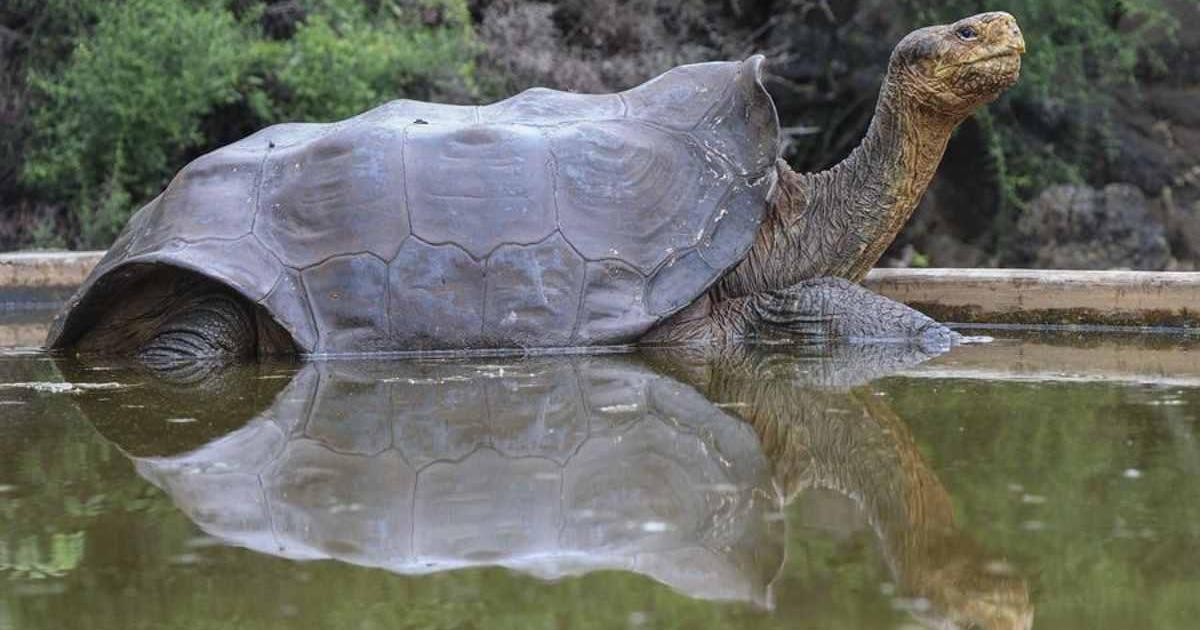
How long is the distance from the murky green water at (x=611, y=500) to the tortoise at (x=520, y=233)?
0.82m

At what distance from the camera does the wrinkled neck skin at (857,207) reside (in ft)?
23.3

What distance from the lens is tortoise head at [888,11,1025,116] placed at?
263 inches

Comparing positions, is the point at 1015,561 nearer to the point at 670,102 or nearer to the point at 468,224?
the point at 468,224

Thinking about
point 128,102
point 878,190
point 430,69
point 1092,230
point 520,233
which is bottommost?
point 1092,230

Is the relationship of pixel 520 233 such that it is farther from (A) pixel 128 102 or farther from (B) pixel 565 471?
(A) pixel 128 102

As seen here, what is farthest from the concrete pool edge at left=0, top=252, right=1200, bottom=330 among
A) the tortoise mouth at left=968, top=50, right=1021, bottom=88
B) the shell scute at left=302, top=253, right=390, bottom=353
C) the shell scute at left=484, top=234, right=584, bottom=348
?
the shell scute at left=302, top=253, right=390, bottom=353

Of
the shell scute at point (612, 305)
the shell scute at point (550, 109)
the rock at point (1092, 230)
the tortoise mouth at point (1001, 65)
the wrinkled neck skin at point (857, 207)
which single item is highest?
the tortoise mouth at point (1001, 65)

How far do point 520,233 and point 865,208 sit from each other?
155 centimetres

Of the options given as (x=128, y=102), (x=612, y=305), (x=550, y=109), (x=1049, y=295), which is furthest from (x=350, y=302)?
(x=128, y=102)

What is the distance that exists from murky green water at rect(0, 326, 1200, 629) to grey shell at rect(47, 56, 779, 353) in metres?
0.80

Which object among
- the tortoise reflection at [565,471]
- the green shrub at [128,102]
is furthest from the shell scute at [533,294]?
the green shrub at [128,102]

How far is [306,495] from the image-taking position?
3645 mm

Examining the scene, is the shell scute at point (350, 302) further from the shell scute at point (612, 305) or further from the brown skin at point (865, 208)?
the brown skin at point (865, 208)

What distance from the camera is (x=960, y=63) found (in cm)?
677
